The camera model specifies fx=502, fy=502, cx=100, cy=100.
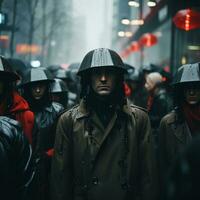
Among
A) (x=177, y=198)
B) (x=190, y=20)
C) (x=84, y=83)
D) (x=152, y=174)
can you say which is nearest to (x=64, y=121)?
(x=84, y=83)

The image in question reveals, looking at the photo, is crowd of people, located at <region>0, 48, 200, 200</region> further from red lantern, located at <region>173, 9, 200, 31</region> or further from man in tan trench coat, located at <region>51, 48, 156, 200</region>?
red lantern, located at <region>173, 9, 200, 31</region>

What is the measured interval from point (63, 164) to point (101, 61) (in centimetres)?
90

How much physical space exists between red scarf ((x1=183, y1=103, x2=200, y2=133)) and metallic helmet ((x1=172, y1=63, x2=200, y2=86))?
264 millimetres

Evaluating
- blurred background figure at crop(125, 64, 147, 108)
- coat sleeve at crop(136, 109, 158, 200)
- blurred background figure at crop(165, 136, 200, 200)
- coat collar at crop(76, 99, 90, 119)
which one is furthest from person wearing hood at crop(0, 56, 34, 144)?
blurred background figure at crop(125, 64, 147, 108)

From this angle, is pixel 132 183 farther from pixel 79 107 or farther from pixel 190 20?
pixel 190 20

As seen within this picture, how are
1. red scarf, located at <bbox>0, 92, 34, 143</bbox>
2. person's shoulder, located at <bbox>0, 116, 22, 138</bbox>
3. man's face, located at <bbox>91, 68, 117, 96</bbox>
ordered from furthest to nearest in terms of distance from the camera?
red scarf, located at <bbox>0, 92, 34, 143</bbox> → man's face, located at <bbox>91, 68, 117, 96</bbox> → person's shoulder, located at <bbox>0, 116, 22, 138</bbox>

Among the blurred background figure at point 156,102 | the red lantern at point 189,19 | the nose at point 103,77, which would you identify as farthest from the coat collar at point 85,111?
the red lantern at point 189,19

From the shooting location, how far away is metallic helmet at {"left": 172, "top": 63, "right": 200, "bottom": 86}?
5082mm

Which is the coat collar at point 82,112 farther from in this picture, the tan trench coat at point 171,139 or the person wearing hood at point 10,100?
the tan trench coat at point 171,139

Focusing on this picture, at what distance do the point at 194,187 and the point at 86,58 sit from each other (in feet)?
9.03

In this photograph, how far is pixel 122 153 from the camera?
3.89m

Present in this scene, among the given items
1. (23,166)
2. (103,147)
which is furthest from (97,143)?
(23,166)

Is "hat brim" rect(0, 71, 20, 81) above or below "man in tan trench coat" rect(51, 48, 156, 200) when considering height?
above

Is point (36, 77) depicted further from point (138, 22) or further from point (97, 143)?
point (138, 22)
